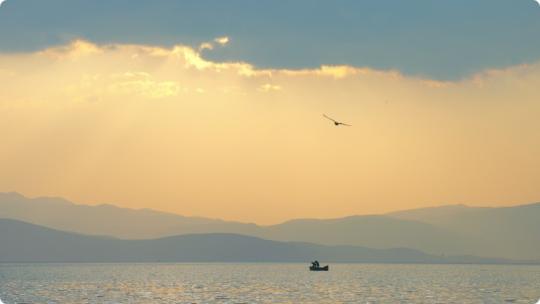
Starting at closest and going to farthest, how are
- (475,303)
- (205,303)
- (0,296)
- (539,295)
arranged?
(205,303) < (475,303) < (0,296) < (539,295)

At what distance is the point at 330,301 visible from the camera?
5182 inches

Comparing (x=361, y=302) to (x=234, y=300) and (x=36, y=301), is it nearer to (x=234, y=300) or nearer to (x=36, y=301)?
(x=234, y=300)

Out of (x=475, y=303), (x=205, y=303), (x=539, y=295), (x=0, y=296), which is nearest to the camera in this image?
(x=205, y=303)

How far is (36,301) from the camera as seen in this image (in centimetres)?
13588

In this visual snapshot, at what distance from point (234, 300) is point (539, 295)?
244 feet

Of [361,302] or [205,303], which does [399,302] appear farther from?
[205,303]

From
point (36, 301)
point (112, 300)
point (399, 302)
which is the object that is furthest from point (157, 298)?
point (399, 302)

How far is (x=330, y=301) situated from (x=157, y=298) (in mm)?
32618

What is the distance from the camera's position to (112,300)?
13175 centimetres

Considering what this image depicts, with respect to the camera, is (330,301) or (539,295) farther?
(539,295)

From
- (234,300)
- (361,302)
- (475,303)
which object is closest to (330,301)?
(361,302)

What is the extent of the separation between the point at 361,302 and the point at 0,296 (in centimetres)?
7473

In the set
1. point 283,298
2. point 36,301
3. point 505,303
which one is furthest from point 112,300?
point 505,303

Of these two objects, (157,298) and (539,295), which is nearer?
(157,298)
